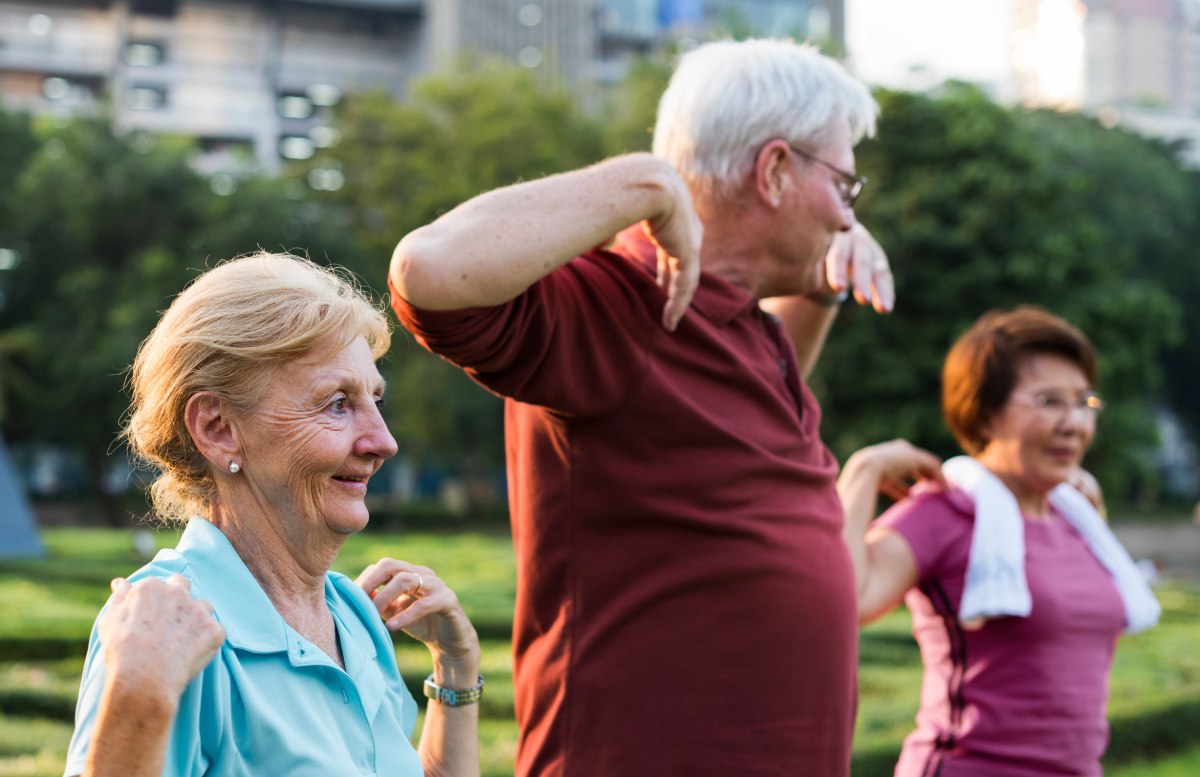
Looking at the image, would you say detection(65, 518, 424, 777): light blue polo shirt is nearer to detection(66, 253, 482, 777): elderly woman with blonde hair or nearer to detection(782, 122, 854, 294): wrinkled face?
detection(66, 253, 482, 777): elderly woman with blonde hair

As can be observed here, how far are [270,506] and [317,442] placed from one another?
0.12 meters

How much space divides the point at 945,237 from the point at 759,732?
2217 cm

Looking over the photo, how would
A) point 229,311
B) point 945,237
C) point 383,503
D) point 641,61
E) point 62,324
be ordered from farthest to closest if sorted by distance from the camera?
point 383,503, point 641,61, point 62,324, point 945,237, point 229,311

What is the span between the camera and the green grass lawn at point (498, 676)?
612cm

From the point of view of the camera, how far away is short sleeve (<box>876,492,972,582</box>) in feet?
11.1

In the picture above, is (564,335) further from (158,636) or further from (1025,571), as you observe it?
(1025,571)

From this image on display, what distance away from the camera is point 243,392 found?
185cm

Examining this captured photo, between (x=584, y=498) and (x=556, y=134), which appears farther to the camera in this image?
(x=556, y=134)

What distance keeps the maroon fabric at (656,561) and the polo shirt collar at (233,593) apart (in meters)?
0.54

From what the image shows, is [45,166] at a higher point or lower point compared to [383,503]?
higher

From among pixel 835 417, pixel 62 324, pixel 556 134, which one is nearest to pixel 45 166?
pixel 62 324

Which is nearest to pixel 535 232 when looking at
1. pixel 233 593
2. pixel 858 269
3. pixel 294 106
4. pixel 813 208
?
pixel 233 593

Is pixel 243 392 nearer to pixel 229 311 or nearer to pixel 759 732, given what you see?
pixel 229 311

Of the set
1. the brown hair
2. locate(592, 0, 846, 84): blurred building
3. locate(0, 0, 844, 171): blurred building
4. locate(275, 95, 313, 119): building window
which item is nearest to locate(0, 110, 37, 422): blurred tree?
locate(0, 0, 844, 171): blurred building
